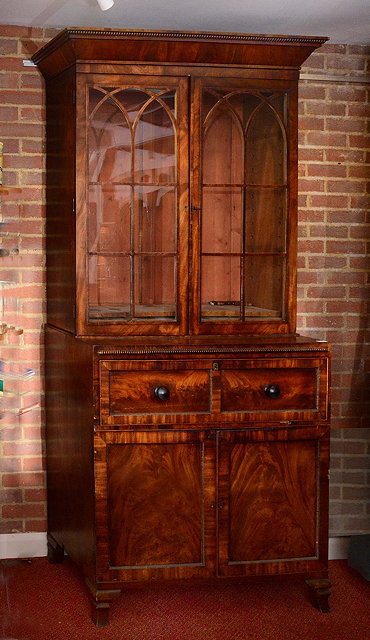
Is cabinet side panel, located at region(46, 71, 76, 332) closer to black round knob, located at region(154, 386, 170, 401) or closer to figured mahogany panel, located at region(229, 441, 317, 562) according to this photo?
black round knob, located at region(154, 386, 170, 401)

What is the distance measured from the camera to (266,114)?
3.26 metres

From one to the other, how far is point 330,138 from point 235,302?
1033 millimetres

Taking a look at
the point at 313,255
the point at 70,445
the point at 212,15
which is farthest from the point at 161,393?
the point at 212,15

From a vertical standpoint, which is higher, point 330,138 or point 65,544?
point 330,138

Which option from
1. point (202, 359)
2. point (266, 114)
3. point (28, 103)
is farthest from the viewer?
point (28, 103)

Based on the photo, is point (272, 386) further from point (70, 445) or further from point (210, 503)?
point (70, 445)

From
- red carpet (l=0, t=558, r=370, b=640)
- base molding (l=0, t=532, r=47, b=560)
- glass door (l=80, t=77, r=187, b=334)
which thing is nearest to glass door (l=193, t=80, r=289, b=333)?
glass door (l=80, t=77, r=187, b=334)

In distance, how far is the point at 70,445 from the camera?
3305 millimetres

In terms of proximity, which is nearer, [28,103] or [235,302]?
[235,302]

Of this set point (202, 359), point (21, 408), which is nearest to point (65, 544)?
point (21, 408)

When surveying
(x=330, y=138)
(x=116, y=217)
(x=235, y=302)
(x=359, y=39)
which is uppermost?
(x=359, y=39)

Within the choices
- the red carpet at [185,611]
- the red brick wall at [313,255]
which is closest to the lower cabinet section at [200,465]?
the red carpet at [185,611]

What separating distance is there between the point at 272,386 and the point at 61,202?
1.16m

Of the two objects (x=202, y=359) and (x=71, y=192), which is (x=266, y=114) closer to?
(x=71, y=192)
